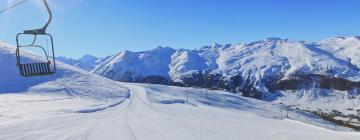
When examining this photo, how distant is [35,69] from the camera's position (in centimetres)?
1719

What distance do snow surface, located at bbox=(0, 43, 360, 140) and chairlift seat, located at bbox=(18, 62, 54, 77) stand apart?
7.34 meters

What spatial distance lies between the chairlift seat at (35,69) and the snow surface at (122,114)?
7.34 m

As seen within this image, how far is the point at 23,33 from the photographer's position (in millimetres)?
14281

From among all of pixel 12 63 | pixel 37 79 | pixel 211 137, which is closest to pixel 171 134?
pixel 211 137

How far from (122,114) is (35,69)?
34.4 meters

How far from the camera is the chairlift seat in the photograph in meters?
16.5

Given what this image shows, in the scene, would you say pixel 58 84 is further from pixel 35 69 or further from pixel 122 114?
pixel 35 69

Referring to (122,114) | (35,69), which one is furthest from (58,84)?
(35,69)

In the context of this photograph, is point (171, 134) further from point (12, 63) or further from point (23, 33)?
point (12, 63)

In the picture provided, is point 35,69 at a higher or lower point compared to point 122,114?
higher

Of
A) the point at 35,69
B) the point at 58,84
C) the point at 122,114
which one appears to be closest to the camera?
the point at 35,69

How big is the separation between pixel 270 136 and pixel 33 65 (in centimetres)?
1172

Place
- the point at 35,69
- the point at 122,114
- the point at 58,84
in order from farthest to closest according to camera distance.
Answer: the point at 58,84 < the point at 122,114 < the point at 35,69

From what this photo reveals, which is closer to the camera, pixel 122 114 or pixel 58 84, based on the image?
pixel 122 114
